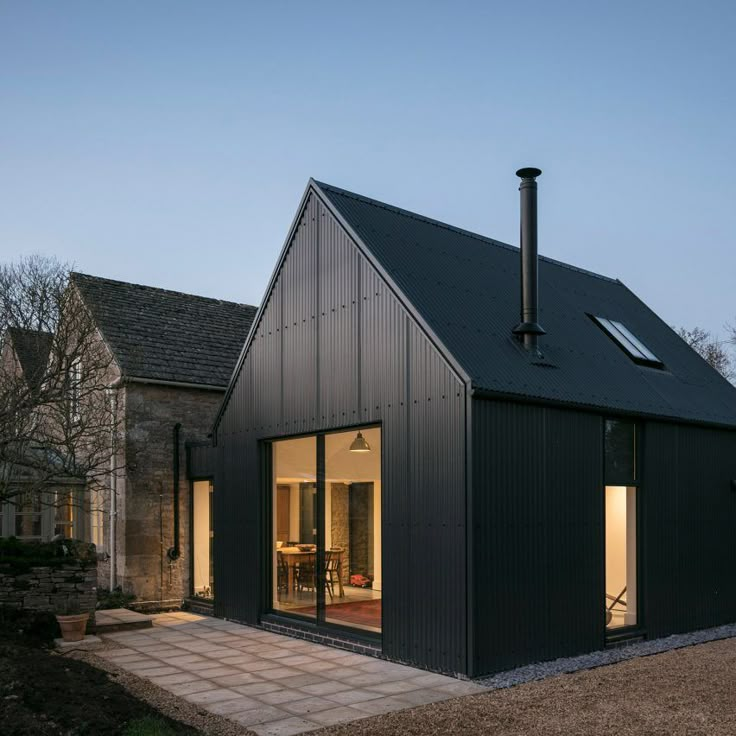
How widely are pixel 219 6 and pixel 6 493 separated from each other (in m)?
8.60

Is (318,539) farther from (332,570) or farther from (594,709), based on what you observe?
(594,709)

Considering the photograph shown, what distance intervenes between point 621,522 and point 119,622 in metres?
8.12

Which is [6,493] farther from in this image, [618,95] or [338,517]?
[618,95]

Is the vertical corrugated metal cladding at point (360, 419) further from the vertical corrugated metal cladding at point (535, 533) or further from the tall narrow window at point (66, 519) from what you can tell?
the tall narrow window at point (66, 519)

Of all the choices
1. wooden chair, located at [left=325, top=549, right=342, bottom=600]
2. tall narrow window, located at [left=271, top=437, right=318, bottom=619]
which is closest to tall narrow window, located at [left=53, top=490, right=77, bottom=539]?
tall narrow window, located at [left=271, top=437, right=318, bottom=619]

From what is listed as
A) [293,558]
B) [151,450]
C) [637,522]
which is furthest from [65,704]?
[151,450]

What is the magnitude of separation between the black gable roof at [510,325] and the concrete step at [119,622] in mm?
7325

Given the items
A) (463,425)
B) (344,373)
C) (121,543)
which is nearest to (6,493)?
(121,543)

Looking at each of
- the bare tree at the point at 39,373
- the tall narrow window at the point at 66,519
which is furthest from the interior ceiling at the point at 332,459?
the tall narrow window at the point at 66,519

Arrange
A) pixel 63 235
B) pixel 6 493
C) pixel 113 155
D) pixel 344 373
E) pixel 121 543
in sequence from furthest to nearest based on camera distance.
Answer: pixel 63 235
pixel 113 155
pixel 121 543
pixel 6 493
pixel 344 373

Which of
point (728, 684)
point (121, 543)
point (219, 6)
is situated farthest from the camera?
point (121, 543)

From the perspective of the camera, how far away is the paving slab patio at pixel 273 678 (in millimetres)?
8352

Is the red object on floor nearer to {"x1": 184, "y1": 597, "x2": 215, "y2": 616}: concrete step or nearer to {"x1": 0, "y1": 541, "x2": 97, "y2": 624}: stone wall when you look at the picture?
{"x1": 184, "y1": 597, "x2": 215, "y2": 616}: concrete step

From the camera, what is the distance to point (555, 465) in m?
10.7
